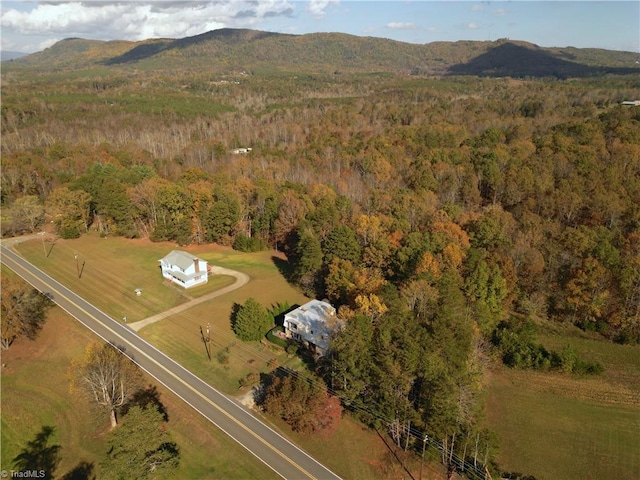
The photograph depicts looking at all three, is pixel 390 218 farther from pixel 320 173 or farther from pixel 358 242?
pixel 320 173

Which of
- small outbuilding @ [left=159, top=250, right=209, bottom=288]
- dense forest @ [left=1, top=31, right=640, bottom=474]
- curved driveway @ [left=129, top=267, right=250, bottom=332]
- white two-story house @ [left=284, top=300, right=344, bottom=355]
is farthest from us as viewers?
small outbuilding @ [left=159, top=250, right=209, bottom=288]

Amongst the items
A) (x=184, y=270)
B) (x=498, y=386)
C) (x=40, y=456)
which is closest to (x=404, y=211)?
(x=498, y=386)

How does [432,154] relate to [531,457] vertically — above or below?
above

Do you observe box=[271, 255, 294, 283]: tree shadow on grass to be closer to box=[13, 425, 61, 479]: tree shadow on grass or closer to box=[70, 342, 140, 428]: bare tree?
box=[70, 342, 140, 428]: bare tree

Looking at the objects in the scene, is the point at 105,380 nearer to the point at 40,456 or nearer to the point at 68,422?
the point at 68,422

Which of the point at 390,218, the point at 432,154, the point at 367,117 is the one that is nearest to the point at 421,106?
the point at 367,117

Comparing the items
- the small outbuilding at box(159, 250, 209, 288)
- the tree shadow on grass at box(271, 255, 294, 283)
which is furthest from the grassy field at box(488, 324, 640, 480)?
the small outbuilding at box(159, 250, 209, 288)
